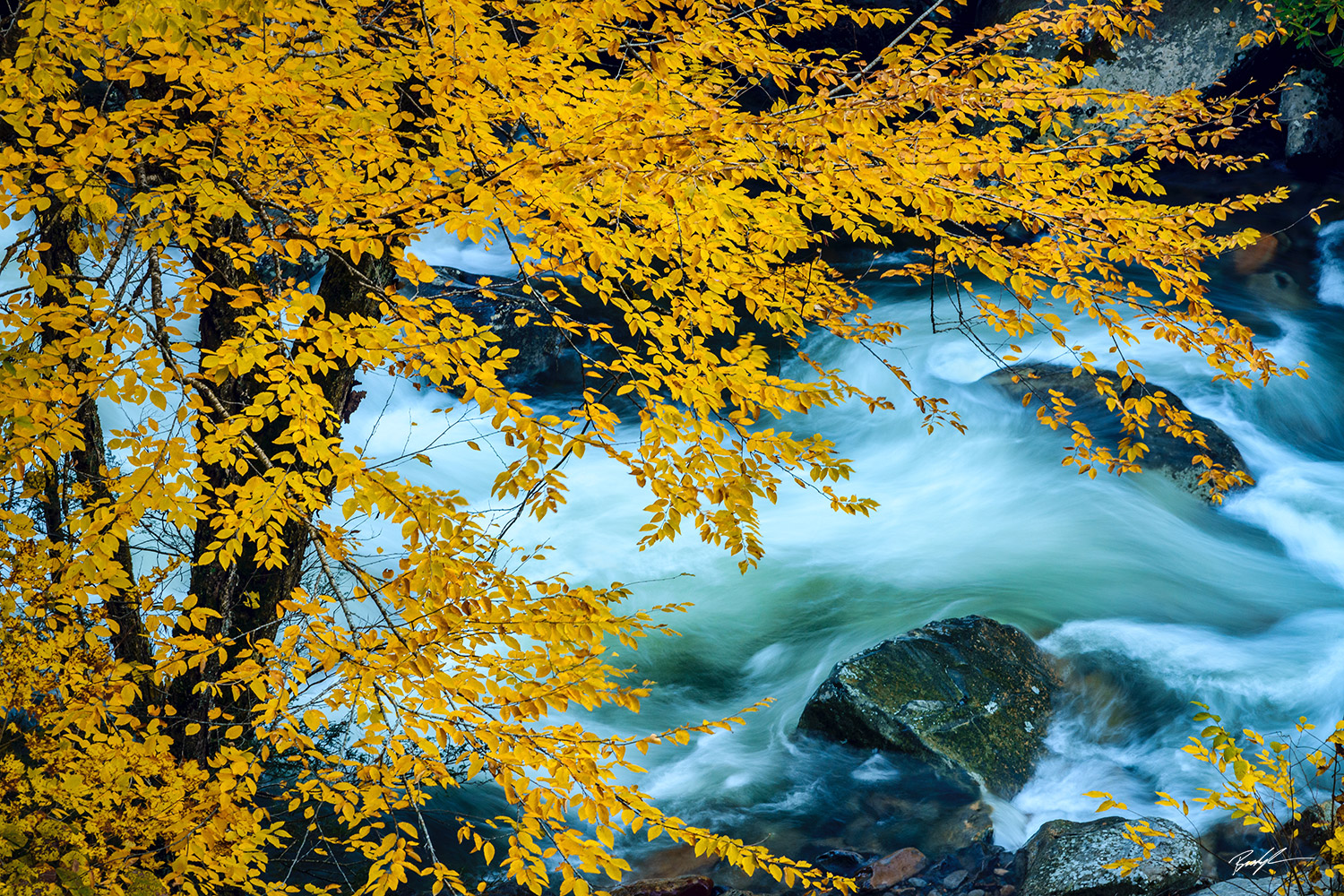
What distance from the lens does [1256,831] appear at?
16.2 ft

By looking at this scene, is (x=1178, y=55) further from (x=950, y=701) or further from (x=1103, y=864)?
(x=1103, y=864)

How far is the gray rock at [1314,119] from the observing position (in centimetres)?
1123

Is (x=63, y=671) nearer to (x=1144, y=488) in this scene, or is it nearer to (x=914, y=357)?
(x=1144, y=488)

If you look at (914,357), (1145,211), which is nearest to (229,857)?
(1145,211)

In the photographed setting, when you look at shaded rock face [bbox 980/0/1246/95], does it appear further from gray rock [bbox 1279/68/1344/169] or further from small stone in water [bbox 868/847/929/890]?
small stone in water [bbox 868/847/929/890]

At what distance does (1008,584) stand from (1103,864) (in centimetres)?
313

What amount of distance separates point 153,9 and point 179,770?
111 inches

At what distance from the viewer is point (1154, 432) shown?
821 cm

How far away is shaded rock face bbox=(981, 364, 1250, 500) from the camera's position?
8.02m

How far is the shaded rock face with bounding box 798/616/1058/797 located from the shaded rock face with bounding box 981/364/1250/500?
2.57 metres

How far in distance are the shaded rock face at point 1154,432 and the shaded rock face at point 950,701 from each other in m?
2.57
